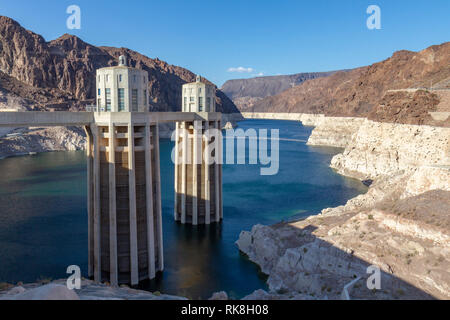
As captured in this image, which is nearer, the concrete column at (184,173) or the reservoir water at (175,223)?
the reservoir water at (175,223)

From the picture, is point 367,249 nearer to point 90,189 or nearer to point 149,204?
point 149,204

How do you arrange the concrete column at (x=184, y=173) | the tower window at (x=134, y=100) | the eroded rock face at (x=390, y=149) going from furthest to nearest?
the eroded rock face at (x=390, y=149), the concrete column at (x=184, y=173), the tower window at (x=134, y=100)

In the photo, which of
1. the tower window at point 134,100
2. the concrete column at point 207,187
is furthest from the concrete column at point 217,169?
the tower window at point 134,100

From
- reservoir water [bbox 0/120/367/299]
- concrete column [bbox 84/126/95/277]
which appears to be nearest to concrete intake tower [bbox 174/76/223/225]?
reservoir water [bbox 0/120/367/299]

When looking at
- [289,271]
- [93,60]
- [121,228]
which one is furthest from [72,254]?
[93,60]

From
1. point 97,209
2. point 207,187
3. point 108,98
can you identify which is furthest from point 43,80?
point 97,209

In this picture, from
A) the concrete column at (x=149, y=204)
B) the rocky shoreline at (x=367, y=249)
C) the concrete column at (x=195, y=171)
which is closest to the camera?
the rocky shoreline at (x=367, y=249)

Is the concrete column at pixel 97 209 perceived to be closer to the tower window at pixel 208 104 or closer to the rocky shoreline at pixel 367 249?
the rocky shoreline at pixel 367 249

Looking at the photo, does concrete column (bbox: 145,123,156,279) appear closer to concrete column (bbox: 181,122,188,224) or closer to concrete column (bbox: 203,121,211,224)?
concrete column (bbox: 181,122,188,224)
